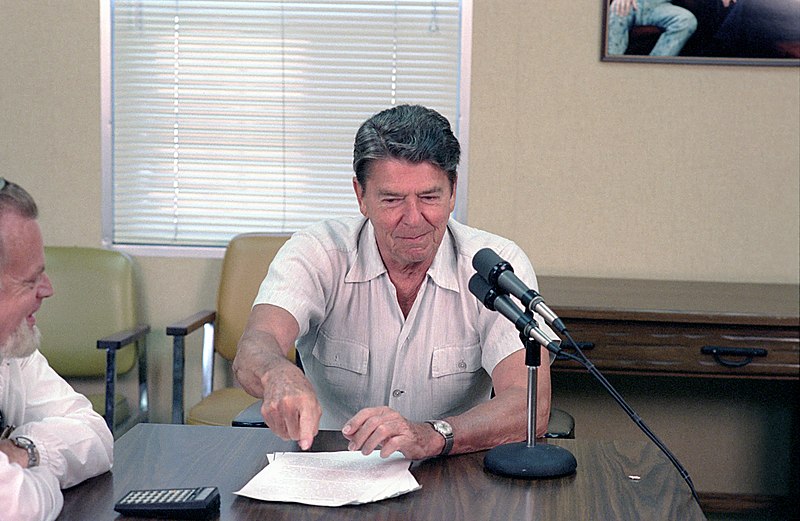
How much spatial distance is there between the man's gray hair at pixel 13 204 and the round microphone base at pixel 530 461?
0.87 meters

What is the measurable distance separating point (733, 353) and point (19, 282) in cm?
221

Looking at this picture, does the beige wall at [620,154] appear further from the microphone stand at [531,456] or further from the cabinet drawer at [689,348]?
the microphone stand at [531,456]

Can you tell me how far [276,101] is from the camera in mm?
3766

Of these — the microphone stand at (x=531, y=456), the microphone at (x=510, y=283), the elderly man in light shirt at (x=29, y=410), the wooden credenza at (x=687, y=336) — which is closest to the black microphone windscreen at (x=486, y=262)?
the microphone at (x=510, y=283)

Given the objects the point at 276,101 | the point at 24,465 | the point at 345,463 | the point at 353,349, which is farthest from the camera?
the point at 276,101

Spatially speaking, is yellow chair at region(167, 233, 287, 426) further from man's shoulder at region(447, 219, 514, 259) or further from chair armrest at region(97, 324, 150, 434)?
man's shoulder at region(447, 219, 514, 259)

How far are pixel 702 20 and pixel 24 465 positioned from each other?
2.83 meters

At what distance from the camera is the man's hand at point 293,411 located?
65.9 inches

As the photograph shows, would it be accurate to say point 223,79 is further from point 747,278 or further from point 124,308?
point 747,278

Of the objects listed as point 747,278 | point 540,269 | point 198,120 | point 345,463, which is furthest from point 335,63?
point 345,463

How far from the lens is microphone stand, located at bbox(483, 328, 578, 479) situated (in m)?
1.68

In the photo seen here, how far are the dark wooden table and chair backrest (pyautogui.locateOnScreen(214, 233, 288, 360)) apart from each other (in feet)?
5.16

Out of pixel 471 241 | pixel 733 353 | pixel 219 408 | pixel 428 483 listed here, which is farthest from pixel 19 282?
pixel 733 353

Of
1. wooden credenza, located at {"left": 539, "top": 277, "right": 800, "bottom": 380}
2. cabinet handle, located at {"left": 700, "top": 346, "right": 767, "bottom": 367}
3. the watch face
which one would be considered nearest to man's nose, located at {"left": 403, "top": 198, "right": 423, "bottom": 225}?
the watch face
